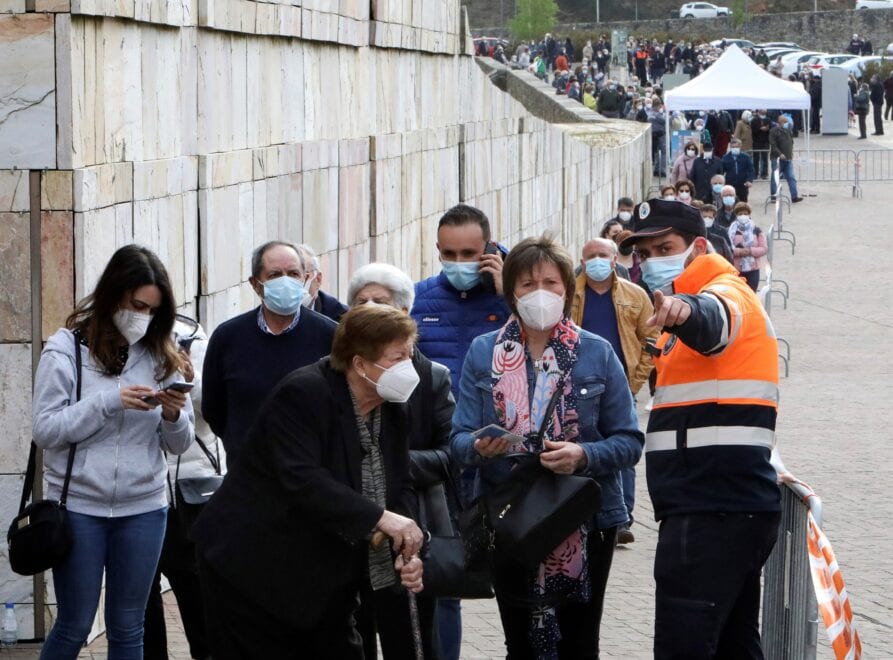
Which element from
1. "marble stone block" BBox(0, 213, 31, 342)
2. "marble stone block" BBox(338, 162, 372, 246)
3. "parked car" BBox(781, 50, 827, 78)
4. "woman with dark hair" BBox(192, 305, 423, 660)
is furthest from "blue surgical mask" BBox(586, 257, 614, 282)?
"parked car" BBox(781, 50, 827, 78)

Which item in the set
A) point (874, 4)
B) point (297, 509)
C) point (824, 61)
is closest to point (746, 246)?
point (297, 509)

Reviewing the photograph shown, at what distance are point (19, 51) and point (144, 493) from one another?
2164 mm

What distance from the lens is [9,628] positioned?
6934mm

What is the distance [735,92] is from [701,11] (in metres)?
58.6

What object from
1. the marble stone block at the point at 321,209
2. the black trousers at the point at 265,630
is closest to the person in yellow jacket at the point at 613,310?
the marble stone block at the point at 321,209

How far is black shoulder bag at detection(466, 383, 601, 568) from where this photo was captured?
5078mm

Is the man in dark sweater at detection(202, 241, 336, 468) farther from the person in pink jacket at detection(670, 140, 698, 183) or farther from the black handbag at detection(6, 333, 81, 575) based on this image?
the person in pink jacket at detection(670, 140, 698, 183)

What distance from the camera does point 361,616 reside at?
5.51m

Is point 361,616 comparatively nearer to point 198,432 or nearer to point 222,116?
point 198,432

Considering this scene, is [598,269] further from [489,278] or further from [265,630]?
[265,630]

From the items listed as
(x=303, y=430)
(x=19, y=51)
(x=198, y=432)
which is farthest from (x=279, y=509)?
(x=19, y=51)

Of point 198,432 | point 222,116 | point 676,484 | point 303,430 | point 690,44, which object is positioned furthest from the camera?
point 690,44

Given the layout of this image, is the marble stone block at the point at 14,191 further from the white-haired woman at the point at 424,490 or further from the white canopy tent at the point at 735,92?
the white canopy tent at the point at 735,92

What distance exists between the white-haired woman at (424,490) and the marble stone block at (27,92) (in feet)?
7.45
